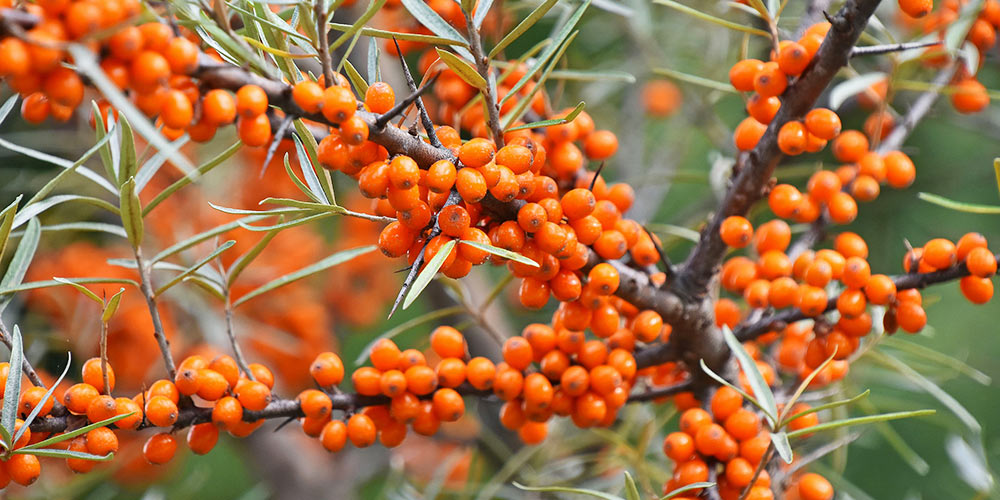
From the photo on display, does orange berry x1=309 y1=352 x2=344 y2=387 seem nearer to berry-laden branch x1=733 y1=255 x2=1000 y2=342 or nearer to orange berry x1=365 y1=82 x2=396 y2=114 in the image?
orange berry x1=365 y1=82 x2=396 y2=114

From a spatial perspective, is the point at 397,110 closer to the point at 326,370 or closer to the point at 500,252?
the point at 500,252

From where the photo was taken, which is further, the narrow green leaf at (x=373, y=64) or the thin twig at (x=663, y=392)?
the thin twig at (x=663, y=392)

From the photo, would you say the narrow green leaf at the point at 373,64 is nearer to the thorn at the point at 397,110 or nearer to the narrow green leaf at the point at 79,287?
the thorn at the point at 397,110

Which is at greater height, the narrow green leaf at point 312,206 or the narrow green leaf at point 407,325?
the narrow green leaf at point 312,206

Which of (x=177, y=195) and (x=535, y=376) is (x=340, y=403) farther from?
(x=177, y=195)

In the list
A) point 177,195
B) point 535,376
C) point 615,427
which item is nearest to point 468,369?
point 535,376


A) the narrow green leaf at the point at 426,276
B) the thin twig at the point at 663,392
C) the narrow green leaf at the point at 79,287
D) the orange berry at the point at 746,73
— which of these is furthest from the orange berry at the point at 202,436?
the orange berry at the point at 746,73

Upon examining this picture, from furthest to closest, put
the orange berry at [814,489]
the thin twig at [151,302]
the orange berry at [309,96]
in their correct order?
1. the orange berry at [814,489]
2. the thin twig at [151,302]
3. the orange berry at [309,96]
